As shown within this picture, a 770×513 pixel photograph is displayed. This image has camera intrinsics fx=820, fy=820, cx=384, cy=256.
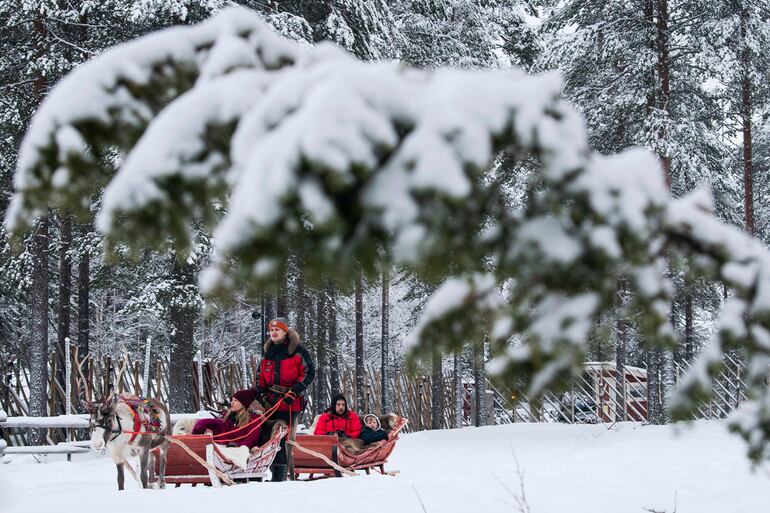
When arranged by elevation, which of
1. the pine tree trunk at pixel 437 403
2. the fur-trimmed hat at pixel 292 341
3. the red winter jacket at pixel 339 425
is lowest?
the pine tree trunk at pixel 437 403

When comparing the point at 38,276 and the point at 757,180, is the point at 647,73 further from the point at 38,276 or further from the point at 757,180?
the point at 757,180

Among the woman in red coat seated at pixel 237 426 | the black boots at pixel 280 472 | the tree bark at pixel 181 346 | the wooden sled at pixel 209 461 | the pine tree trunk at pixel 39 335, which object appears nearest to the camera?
the wooden sled at pixel 209 461

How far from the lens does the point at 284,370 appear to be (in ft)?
29.3

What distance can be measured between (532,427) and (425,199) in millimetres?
15125

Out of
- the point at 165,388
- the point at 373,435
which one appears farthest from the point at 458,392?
the point at 373,435

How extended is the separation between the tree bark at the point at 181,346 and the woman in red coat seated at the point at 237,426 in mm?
7481

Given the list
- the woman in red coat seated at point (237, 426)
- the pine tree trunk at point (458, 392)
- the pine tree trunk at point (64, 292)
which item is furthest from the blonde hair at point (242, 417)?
the pine tree trunk at point (458, 392)

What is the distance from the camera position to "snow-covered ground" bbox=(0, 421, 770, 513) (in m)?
6.45

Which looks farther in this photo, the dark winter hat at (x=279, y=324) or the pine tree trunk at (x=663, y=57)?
the pine tree trunk at (x=663, y=57)

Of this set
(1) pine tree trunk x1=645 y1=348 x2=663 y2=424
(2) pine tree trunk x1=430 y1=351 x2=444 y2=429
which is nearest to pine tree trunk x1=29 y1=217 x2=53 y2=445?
(2) pine tree trunk x1=430 y1=351 x2=444 y2=429

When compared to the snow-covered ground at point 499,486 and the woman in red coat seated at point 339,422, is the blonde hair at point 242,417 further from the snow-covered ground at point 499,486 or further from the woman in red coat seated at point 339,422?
the woman in red coat seated at point 339,422

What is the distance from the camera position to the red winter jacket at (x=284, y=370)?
8.93 metres

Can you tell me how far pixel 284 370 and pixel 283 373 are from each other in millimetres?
34

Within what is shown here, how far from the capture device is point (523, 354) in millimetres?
2217
